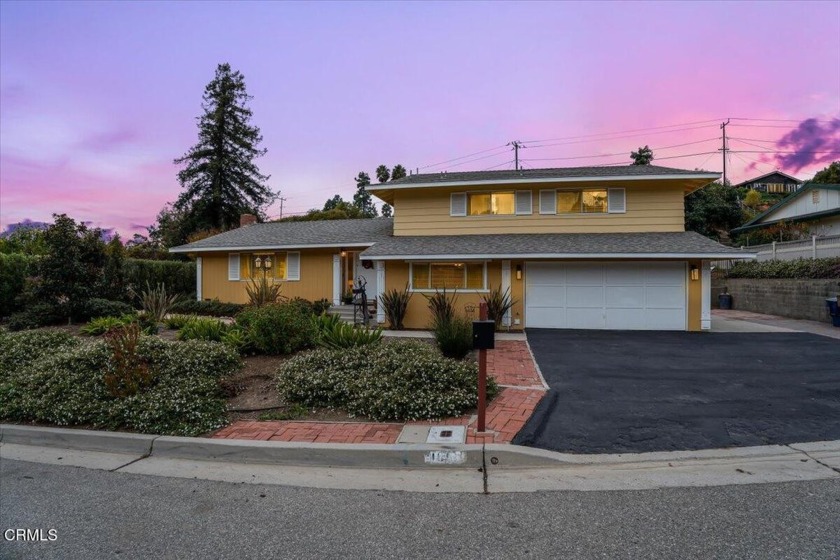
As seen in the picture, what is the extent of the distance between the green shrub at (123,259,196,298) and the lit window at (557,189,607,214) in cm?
1693

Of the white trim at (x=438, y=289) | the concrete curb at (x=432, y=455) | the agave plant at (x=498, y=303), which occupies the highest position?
the white trim at (x=438, y=289)

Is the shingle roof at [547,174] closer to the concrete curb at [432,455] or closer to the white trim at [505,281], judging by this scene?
the white trim at [505,281]

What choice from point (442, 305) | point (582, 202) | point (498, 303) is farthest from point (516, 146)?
point (442, 305)

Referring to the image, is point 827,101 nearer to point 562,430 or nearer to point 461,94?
point 461,94

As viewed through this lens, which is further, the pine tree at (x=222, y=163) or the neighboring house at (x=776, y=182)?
the neighboring house at (x=776, y=182)

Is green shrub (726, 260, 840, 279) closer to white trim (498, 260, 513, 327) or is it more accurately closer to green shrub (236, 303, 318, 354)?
white trim (498, 260, 513, 327)

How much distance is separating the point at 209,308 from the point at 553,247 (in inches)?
514

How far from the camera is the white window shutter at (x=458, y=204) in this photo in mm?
14562

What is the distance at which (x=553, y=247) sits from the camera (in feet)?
41.0

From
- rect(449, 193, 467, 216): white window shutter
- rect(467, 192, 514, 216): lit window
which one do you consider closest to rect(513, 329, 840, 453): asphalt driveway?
rect(467, 192, 514, 216): lit window

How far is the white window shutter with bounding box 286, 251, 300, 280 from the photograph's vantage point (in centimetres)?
1675

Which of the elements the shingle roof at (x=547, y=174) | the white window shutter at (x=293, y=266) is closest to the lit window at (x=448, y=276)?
the shingle roof at (x=547, y=174)

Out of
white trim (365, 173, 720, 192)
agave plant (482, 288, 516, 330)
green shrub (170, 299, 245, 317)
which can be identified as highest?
white trim (365, 173, 720, 192)

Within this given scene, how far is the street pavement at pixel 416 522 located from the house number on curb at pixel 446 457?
0.54 metres
